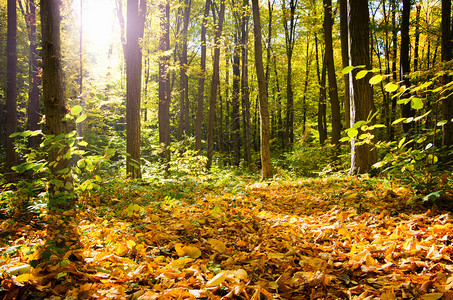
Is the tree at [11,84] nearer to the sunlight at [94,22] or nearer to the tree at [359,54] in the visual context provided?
the sunlight at [94,22]

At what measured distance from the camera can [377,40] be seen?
19.5 meters

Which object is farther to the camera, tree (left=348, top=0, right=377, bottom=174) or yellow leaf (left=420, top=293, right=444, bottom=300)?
tree (left=348, top=0, right=377, bottom=174)

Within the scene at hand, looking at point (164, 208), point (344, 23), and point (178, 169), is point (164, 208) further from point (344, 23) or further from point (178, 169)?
point (344, 23)

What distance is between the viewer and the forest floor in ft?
4.91

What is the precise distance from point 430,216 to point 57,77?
17.2 feet

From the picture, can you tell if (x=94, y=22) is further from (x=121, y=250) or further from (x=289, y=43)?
(x=121, y=250)

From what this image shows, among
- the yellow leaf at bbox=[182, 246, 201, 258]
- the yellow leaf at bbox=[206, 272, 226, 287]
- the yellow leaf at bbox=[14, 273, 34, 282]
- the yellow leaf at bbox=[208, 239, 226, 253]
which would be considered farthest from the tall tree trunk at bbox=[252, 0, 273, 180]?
the yellow leaf at bbox=[14, 273, 34, 282]

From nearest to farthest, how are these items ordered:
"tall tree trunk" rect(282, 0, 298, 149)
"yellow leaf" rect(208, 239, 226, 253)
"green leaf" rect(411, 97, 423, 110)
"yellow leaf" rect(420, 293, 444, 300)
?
1. "yellow leaf" rect(420, 293, 444, 300)
2. "green leaf" rect(411, 97, 423, 110)
3. "yellow leaf" rect(208, 239, 226, 253)
4. "tall tree trunk" rect(282, 0, 298, 149)

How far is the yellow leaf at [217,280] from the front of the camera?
5.10ft

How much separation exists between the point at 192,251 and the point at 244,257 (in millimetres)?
454

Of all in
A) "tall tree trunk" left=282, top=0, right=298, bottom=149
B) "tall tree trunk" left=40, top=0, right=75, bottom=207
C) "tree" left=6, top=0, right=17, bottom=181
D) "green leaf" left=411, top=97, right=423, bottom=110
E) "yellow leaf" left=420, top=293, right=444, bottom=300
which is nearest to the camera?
"yellow leaf" left=420, top=293, right=444, bottom=300

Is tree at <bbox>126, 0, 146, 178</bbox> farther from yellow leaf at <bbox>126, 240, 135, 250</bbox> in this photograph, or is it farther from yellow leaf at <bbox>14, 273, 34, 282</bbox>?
yellow leaf at <bbox>14, 273, 34, 282</bbox>

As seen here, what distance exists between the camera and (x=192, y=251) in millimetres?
2078

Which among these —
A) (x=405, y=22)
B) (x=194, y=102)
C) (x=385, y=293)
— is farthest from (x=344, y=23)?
(x=194, y=102)
